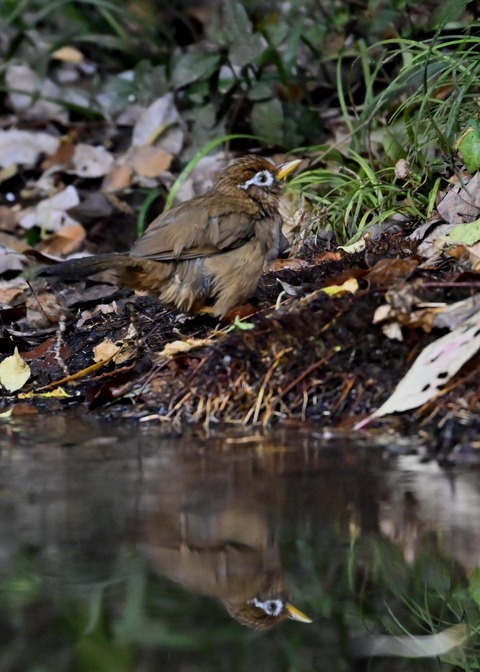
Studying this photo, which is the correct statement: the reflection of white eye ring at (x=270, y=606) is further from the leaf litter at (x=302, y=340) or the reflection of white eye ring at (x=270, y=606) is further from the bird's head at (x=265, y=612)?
the leaf litter at (x=302, y=340)

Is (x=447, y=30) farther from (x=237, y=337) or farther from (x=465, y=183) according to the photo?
(x=237, y=337)

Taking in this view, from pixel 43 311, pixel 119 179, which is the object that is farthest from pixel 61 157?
pixel 43 311

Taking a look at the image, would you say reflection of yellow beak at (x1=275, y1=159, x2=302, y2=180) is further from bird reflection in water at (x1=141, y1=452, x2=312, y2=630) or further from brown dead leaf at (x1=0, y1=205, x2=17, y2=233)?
brown dead leaf at (x1=0, y1=205, x2=17, y2=233)

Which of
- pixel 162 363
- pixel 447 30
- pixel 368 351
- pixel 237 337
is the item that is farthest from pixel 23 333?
pixel 447 30

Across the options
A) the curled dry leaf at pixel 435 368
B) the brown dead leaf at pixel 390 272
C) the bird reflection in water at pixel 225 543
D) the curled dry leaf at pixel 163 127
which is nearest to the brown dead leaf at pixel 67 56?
the curled dry leaf at pixel 163 127

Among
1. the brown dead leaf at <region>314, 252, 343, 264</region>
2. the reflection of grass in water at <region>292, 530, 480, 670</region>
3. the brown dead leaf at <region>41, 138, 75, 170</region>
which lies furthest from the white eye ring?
the brown dead leaf at <region>41, 138, 75, 170</region>

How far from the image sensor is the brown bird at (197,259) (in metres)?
5.29

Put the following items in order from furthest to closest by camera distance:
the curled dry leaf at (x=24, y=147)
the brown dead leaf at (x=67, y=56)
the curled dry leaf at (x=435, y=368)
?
1. the brown dead leaf at (x=67, y=56)
2. the curled dry leaf at (x=24, y=147)
3. the curled dry leaf at (x=435, y=368)

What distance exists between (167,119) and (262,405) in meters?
5.01

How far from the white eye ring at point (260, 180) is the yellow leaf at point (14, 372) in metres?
1.44

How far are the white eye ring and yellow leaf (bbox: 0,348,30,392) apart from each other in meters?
1.44

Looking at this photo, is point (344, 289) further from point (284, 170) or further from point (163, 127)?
point (163, 127)

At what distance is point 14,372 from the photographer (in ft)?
17.4

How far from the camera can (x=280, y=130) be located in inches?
313
